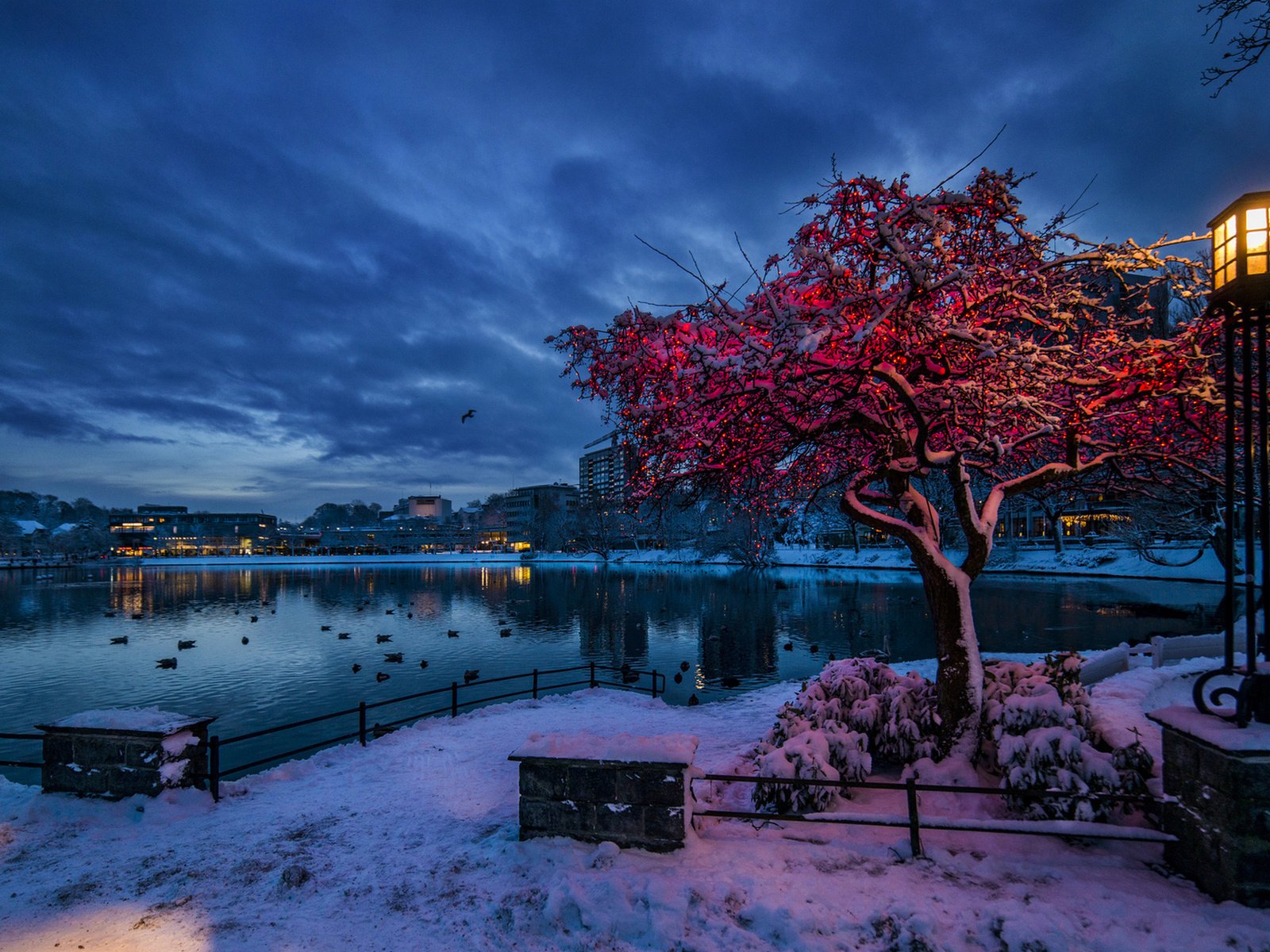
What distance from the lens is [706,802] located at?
8086mm

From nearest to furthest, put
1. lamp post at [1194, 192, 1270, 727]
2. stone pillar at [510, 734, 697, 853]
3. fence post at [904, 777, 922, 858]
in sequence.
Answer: lamp post at [1194, 192, 1270, 727]
fence post at [904, 777, 922, 858]
stone pillar at [510, 734, 697, 853]

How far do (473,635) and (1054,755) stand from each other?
109ft

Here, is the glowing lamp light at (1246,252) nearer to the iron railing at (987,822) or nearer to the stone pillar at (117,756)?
the iron railing at (987,822)

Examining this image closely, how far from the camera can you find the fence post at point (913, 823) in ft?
19.8

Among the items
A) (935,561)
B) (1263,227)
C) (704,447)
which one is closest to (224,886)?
(704,447)

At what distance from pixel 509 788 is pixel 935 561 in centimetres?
695

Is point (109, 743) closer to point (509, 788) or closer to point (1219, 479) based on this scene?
point (509, 788)

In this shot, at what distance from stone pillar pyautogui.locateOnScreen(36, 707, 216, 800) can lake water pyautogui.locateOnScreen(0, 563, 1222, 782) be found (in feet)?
36.3

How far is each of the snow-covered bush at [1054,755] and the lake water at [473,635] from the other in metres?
12.7

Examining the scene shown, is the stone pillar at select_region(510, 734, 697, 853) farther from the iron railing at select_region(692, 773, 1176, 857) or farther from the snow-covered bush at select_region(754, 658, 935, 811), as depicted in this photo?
the snow-covered bush at select_region(754, 658, 935, 811)

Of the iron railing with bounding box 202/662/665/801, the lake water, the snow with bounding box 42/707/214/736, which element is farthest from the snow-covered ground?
the lake water

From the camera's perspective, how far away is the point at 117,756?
7.76 metres

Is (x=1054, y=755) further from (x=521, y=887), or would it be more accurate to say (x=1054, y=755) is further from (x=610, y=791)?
(x=521, y=887)

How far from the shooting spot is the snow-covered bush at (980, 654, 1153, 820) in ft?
22.3
